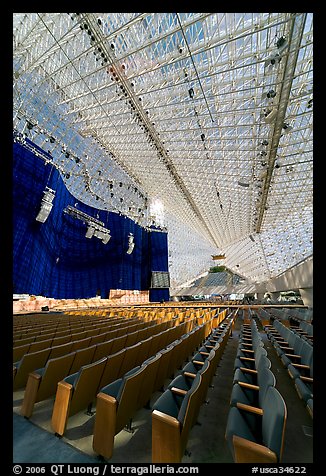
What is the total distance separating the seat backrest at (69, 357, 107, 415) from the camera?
2.15 metres

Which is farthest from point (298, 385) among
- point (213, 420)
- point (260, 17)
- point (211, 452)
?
point (260, 17)

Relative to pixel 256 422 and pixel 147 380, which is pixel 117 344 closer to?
pixel 147 380

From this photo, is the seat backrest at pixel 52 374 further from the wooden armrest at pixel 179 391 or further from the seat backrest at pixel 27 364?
the wooden armrest at pixel 179 391

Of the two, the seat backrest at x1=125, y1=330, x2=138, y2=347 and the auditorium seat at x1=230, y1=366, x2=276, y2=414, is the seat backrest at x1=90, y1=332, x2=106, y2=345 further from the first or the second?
the auditorium seat at x1=230, y1=366, x2=276, y2=414

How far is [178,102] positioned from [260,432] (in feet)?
43.6

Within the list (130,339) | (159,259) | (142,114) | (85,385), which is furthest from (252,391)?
(159,259)

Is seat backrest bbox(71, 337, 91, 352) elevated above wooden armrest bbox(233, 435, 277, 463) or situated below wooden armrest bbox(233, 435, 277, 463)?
above

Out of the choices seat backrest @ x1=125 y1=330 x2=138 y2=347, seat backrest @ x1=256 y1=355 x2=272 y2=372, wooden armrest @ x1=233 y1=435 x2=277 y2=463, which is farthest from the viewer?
seat backrest @ x1=125 y1=330 x2=138 y2=347

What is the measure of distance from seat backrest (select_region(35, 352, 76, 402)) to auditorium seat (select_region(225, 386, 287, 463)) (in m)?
2.00

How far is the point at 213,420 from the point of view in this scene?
7.76 ft

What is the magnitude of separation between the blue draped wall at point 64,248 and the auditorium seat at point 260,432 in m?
Answer: 15.3

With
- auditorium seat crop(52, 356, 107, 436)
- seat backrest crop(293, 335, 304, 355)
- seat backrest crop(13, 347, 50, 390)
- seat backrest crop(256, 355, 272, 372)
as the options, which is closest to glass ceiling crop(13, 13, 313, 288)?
seat backrest crop(293, 335, 304, 355)

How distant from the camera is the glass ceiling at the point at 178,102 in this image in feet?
27.8

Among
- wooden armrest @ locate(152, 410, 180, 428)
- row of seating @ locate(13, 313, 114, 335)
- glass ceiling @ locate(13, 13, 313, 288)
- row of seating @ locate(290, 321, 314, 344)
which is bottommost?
wooden armrest @ locate(152, 410, 180, 428)
